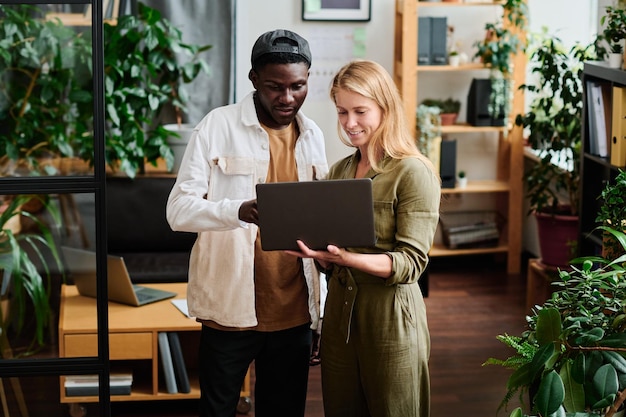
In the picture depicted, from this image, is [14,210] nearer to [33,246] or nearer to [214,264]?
[33,246]

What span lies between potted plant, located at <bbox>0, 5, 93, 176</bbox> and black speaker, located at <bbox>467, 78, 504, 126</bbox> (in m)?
2.30

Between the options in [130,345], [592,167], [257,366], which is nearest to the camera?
[257,366]

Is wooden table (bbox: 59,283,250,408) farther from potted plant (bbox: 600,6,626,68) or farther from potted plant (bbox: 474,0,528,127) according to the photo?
potted plant (bbox: 474,0,528,127)

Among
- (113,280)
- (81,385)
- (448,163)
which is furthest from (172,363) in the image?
(448,163)

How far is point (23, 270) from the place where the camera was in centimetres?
337

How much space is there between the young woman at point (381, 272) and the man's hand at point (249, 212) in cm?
14

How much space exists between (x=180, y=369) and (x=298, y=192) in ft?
5.39

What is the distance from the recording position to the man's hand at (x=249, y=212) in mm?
2419

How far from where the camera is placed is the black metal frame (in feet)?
7.74

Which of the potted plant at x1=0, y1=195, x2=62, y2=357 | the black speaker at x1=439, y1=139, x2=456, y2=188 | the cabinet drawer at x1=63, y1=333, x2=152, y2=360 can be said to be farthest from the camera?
the black speaker at x1=439, y1=139, x2=456, y2=188

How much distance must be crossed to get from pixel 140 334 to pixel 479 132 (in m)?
3.29

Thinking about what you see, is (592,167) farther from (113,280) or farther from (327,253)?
(327,253)

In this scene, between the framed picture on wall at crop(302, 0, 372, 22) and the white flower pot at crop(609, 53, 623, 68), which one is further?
the framed picture on wall at crop(302, 0, 372, 22)

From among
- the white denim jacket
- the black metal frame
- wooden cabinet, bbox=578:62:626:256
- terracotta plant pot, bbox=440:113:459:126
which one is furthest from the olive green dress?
terracotta plant pot, bbox=440:113:459:126
